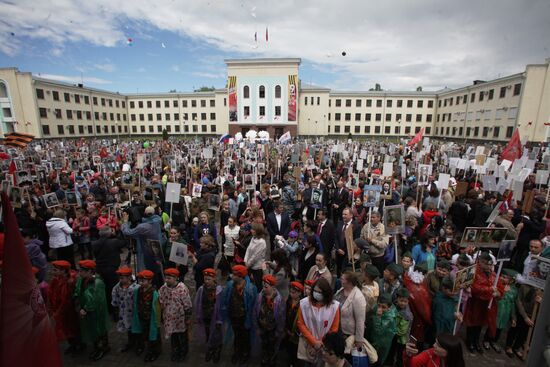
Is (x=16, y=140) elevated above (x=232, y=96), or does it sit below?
below

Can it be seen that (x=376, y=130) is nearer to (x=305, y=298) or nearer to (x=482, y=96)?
(x=482, y=96)

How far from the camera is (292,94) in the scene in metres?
47.0

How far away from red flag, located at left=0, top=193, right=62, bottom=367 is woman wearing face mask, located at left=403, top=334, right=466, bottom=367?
3066 millimetres

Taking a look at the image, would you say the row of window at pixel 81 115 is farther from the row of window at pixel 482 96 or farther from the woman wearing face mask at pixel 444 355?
the row of window at pixel 482 96

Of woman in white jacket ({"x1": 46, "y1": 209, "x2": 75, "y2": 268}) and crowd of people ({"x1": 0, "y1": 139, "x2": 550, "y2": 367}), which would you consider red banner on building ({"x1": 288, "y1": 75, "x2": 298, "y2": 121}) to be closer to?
crowd of people ({"x1": 0, "y1": 139, "x2": 550, "y2": 367})

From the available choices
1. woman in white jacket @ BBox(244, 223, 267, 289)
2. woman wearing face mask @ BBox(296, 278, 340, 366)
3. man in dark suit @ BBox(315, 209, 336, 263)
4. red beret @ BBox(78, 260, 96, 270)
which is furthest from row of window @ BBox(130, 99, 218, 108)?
woman wearing face mask @ BBox(296, 278, 340, 366)

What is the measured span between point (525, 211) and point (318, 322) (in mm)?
8494

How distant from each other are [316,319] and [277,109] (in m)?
47.3

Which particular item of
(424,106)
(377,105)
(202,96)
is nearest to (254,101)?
(202,96)

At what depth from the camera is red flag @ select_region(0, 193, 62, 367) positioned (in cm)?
142

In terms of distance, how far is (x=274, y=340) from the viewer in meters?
4.32

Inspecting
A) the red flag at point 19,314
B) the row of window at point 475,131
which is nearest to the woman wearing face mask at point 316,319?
the red flag at point 19,314

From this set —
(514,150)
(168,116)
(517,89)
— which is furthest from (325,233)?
(168,116)

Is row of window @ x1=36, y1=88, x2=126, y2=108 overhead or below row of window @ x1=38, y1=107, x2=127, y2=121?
overhead
